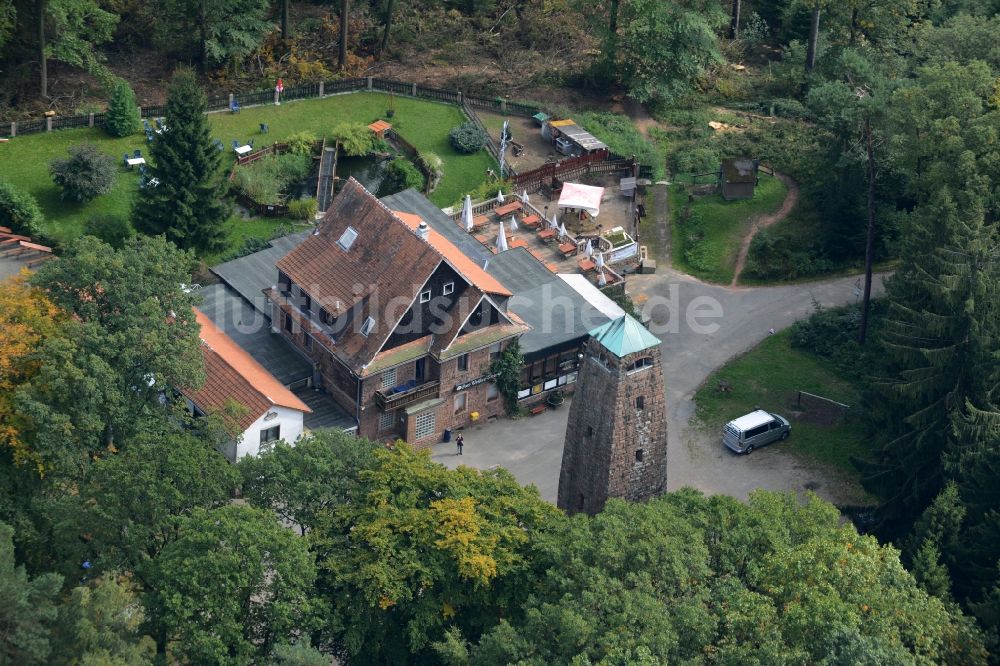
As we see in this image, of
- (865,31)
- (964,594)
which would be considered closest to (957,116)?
(865,31)

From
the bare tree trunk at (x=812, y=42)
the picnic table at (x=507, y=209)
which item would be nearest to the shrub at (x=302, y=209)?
the picnic table at (x=507, y=209)

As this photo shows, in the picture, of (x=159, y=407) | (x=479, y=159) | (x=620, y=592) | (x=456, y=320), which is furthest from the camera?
(x=479, y=159)

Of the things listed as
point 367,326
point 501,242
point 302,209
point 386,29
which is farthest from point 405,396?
point 386,29

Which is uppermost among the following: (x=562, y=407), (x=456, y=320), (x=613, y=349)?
(x=613, y=349)

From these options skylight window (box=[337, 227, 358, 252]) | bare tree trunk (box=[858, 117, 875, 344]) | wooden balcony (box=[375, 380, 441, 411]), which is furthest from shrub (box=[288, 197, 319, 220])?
bare tree trunk (box=[858, 117, 875, 344])

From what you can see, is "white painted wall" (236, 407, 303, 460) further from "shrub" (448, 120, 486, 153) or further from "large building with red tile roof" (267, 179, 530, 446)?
"shrub" (448, 120, 486, 153)

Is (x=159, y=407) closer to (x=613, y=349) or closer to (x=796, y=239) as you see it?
(x=613, y=349)

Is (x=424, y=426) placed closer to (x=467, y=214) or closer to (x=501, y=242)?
(x=501, y=242)

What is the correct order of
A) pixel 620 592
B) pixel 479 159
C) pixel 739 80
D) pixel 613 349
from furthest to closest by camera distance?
pixel 739 80 < pixel 479 159 < pixel 613 349 < pixel 620 592

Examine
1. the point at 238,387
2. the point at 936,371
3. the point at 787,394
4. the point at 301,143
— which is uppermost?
the point at 301,143
